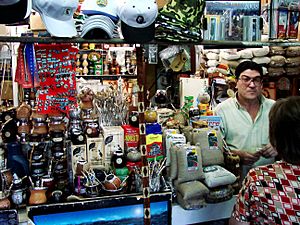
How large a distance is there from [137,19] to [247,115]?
4.05 ft

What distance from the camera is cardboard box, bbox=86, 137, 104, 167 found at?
1898 millimetres

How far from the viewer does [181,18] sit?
5.43 ft

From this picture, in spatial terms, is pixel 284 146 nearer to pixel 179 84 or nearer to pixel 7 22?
pixel 7 22

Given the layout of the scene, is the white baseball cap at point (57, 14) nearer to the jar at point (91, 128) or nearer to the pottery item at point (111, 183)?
the jar at point (91, 128)

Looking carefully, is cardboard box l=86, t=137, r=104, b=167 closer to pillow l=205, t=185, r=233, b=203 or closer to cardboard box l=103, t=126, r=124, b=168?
cardboard box l=103, t=126, r=124, b=168

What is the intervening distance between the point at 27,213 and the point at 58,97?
0.56 meters

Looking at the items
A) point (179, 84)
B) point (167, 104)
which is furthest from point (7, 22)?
point (179, 84)

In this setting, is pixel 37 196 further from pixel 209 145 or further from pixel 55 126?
pixel 209 145

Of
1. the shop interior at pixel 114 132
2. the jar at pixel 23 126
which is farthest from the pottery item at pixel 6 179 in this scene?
the jar at pixel 23 126

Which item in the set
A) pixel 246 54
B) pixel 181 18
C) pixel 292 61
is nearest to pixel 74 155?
pixel 181 18

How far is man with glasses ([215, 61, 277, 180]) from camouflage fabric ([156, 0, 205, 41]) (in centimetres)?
81

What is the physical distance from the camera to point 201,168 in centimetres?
191

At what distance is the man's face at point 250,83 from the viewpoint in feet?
7.73

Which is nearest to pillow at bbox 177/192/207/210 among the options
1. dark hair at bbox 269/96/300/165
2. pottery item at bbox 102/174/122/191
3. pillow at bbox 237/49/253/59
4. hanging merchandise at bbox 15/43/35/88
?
pottery item at bbox 102/174/122/191
